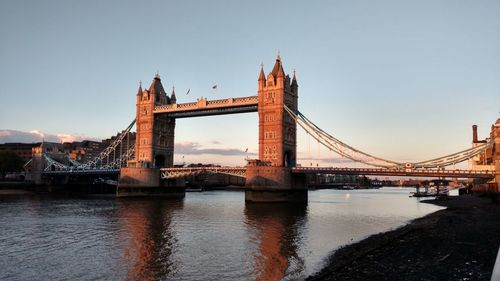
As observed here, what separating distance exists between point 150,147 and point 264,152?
92.2 feet

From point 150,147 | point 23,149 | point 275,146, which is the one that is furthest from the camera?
point 23,149

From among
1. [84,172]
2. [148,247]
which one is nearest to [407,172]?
[148,247]

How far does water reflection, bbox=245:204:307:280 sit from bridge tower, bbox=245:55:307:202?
16242mm

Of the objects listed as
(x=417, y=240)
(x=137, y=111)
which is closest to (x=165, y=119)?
(x=137, y=111)

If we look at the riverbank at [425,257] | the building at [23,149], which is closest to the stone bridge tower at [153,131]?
the riverbank at [425,257]

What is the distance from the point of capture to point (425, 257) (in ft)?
64.0

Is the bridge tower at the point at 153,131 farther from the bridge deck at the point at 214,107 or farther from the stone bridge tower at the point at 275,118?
the stone bridge tower at the point at 275,118

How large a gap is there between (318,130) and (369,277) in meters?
55.1

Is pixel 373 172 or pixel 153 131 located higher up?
pixel 153 131

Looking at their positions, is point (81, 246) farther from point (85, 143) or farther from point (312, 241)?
point (85, 143)

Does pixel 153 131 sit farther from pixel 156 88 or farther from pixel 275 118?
pixel 275 118

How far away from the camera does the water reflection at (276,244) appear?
2073 cm

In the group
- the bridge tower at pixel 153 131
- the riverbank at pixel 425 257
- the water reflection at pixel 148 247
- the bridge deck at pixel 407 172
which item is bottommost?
the water reflection at pixel 148 247

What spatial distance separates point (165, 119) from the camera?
90.7m
